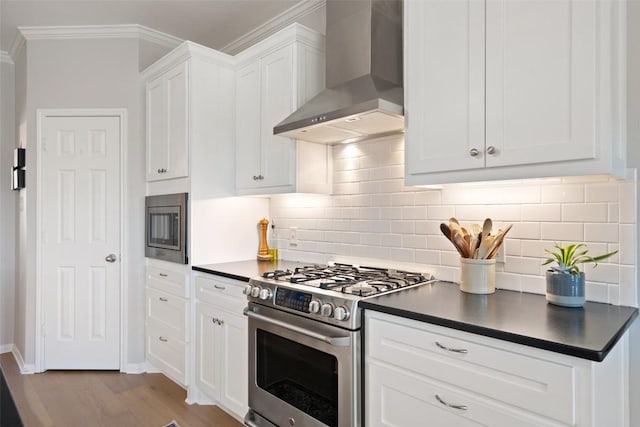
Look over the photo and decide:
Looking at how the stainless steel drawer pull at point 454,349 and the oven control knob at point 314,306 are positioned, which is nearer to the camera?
the stainless steel drawer pull at point 454,349

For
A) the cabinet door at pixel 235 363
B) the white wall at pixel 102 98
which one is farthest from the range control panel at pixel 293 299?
the white wall at pixel 102 98

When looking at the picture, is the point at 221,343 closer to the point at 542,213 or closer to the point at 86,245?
the point at 86,245

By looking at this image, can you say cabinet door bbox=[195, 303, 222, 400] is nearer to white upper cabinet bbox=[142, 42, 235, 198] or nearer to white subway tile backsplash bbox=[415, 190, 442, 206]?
white upper cabinet bbox=[142, 42, 235, 198]

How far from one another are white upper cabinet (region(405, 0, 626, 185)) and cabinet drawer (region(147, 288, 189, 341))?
187cm

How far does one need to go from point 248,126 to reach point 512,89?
178 centimetres

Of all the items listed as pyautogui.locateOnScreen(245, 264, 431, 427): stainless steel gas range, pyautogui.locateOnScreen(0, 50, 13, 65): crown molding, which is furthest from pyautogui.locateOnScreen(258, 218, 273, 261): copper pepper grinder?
pyautogui.locateOnScreen(0, 50, 13, 65): crown molding

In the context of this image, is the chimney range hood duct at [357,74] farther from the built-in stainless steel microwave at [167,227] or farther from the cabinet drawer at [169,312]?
the cabinet drawer at [169,312]

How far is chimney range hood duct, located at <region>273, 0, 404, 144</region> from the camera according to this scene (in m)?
2.00

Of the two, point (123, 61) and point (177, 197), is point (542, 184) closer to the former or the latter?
point (177, 197)

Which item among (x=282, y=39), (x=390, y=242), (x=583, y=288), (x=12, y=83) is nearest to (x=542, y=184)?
(x=583, y=288)

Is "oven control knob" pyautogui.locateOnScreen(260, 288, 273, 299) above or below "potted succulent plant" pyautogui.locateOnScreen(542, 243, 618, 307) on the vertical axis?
below

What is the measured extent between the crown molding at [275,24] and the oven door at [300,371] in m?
2.13

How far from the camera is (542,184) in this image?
179 centimetres

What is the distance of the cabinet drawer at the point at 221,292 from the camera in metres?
2.33
